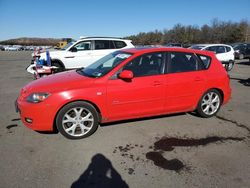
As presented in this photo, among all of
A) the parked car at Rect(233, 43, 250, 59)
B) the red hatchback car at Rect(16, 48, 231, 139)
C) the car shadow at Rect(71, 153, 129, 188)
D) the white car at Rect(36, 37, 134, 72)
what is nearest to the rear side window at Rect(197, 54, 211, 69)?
the red hatchback car at Rect(16, 48, 231, 139)

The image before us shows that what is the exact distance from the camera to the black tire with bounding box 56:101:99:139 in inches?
162

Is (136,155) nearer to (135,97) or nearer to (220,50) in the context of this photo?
(135,97)

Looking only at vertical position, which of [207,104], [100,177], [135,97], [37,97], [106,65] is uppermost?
[106,65]

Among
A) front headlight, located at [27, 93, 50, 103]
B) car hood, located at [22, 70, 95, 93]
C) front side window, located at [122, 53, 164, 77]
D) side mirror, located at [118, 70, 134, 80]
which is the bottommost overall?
front headlight, located at [27, 93, 50, 103]

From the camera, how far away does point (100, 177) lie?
311 cm

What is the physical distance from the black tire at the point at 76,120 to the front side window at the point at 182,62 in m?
1.82

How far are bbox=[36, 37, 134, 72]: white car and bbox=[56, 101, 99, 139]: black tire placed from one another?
7.23 meters

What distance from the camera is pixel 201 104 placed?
205 inches

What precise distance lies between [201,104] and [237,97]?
2753 millimetres

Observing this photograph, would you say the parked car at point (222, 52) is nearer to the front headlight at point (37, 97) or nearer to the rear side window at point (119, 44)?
the rear side window at point (119, 44)

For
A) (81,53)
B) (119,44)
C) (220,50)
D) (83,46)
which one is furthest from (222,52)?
(81,53)

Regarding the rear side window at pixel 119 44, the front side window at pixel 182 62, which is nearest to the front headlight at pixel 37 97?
the front side window at pixel 182 62

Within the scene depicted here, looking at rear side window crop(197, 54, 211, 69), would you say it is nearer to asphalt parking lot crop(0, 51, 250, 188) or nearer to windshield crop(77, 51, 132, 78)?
asphalt parking lot crop(0, 51, 250, 188)

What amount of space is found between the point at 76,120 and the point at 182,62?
2.49 meters
